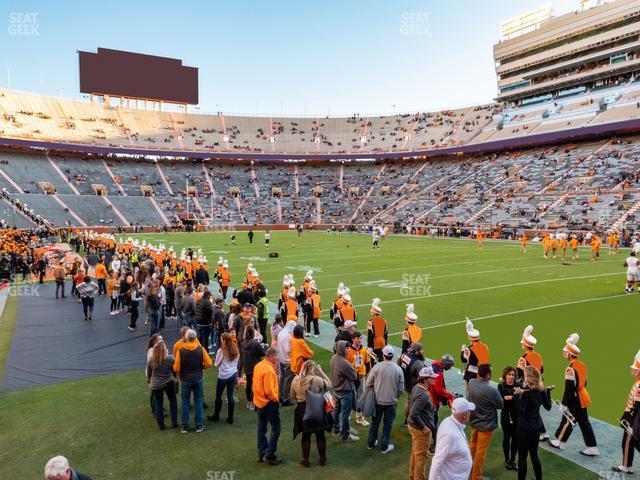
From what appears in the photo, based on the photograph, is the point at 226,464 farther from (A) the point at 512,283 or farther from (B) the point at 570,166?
(B) the point at 570,166

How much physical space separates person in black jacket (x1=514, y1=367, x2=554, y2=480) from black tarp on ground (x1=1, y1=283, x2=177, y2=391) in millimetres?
7133

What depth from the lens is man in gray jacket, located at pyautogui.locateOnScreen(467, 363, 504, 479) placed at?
5.11m

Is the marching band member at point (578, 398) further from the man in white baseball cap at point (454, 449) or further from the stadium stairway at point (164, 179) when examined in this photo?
the stadium stairway at point (164, 179)

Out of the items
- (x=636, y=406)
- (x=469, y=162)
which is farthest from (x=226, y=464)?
(x=469, y=162)

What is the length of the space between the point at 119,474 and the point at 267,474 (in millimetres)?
1791

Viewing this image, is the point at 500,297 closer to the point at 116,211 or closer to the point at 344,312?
the point at 344,312

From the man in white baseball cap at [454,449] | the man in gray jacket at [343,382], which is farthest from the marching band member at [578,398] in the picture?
the man in gray jacket at [343,382]

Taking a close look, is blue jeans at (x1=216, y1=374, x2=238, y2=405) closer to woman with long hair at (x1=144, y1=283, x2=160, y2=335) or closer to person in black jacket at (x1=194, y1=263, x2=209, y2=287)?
woman with long hair at (x1=144, y1=283, x2=160, y2=335)

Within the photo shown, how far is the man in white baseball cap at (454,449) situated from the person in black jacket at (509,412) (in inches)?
56.6

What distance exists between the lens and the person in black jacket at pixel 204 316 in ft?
32.6

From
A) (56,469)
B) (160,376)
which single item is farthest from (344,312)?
(56,469)

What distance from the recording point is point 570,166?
49844 mm

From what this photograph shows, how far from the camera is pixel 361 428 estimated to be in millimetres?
6816

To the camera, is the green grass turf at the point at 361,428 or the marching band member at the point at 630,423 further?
the green grass turf at the point at 361,428
